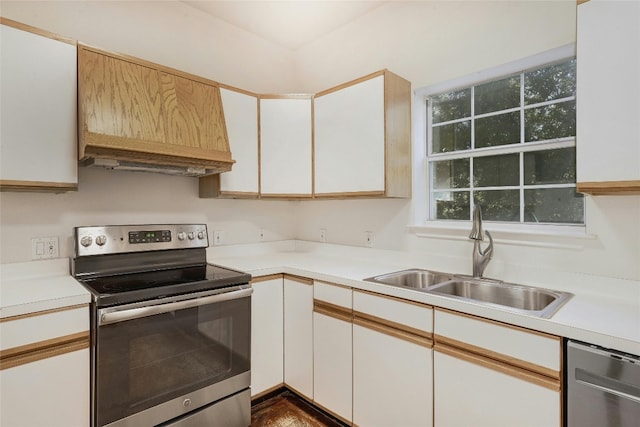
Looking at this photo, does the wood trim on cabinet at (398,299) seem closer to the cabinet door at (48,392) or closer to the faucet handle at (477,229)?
the faucet handle at (477,229)

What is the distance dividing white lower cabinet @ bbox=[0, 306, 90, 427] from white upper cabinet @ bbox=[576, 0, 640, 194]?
7.35ft

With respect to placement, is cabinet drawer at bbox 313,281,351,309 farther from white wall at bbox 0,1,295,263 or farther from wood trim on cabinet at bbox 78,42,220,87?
wood trim on cabinet at bbox 78,42,220,87

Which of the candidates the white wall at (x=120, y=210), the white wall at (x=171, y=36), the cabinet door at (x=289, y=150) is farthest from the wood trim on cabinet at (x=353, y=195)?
the white wall at (x=171, y=36)

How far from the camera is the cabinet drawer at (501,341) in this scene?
3.98 ft

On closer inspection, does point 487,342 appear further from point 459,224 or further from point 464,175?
point 464,175

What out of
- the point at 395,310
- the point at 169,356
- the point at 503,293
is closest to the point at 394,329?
the point at 395,310

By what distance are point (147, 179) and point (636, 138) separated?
2.57 metres

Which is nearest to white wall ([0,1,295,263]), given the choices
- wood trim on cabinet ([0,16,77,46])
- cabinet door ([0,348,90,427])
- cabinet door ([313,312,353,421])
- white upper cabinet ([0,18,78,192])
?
white upper cabinet ([0,18,78,192])

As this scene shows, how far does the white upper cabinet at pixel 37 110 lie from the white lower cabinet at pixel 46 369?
2.24ft

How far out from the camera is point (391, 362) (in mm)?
1708

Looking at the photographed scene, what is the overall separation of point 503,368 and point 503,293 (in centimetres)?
58

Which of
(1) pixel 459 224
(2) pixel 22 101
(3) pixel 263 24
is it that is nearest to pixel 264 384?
(1) pixel 459 224

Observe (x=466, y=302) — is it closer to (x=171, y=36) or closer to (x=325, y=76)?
(x=325, y=76)

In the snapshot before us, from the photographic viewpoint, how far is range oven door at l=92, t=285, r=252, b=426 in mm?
1523
